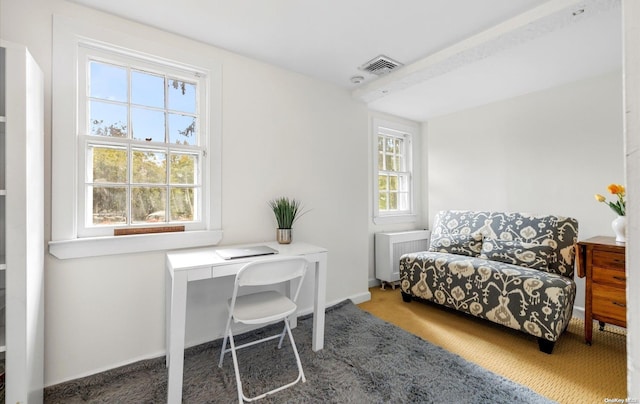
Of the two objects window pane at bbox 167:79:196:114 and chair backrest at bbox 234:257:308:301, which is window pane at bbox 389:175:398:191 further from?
window pane at bbox 167:79:196:114

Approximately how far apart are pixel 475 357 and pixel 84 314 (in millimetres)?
2783

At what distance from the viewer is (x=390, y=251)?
3691mm

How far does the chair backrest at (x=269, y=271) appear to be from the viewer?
1.71 m

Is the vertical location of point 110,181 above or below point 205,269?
above

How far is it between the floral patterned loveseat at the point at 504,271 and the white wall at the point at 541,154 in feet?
1.54

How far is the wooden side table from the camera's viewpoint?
2.22 metres

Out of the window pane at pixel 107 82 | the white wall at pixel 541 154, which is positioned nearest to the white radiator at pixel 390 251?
the white wall at pixel 541 154

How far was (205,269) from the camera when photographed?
1.77 m

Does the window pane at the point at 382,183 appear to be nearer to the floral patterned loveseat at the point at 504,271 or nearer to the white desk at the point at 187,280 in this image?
the floral patterned loveseat at the point at 504,271

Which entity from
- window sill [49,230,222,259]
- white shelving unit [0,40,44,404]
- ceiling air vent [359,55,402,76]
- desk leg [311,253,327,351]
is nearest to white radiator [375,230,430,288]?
desk leg [311,253,327,351]

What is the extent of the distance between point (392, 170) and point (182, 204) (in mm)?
3038

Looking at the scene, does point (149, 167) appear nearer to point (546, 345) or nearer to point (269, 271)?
point (269, 271)

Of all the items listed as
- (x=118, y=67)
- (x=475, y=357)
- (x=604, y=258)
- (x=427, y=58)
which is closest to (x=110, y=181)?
(x=118, y=67)

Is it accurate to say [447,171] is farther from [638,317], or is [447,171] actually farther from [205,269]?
[638,317]
